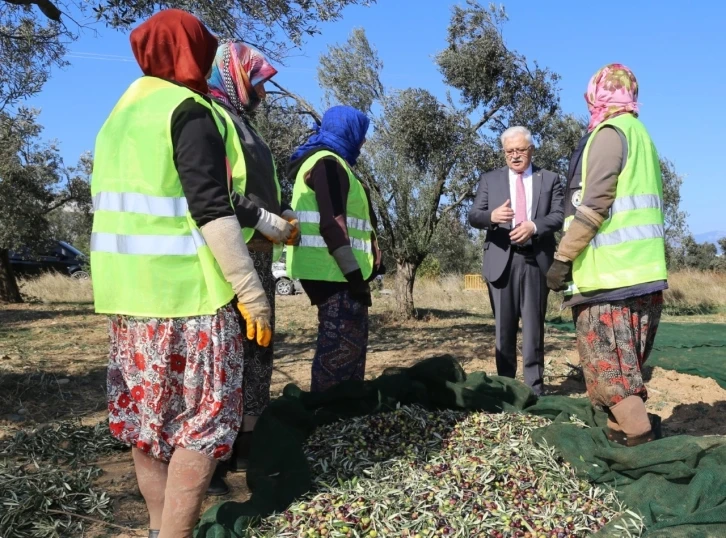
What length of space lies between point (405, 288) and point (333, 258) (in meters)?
6.82

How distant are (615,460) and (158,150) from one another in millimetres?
1968

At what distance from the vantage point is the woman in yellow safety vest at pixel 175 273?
1.86m

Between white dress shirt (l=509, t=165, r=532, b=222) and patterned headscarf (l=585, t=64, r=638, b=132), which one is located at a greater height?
patterned headscarf (l=585, t=64, r=638, b=132)

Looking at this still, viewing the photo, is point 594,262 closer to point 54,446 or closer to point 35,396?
point 54,446

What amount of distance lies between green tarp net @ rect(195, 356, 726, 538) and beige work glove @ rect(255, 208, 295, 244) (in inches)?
30.0

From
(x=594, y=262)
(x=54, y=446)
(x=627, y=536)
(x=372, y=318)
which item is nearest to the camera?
(x=627, y=536)

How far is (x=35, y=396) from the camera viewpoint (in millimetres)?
4539

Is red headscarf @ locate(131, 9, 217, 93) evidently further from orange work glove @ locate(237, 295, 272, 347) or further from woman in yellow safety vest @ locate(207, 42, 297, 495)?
orange work glove @ locate(237, 295, 272, 347)

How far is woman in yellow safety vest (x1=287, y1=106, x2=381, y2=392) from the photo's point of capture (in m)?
3.29

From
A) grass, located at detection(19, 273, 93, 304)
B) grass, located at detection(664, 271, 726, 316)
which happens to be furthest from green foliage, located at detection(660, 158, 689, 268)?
grass, located at detection(19, 273, 93, 304)

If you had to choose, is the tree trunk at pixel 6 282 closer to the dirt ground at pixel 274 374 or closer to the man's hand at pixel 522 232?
the dirt ground at pixel 274 374

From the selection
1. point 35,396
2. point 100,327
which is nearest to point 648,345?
point 35,396

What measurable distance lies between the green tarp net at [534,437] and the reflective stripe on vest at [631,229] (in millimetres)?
646

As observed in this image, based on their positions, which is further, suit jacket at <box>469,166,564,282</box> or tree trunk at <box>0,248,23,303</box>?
tree trunk at <box>0,248,23,303</box>
